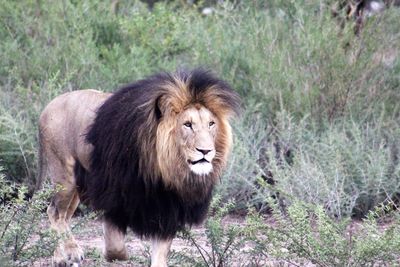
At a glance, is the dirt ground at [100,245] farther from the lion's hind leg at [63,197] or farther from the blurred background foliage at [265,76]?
the blurred background foliage at [265,76]

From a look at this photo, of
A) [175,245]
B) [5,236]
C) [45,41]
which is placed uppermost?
[45,41]

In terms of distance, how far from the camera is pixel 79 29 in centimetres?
997

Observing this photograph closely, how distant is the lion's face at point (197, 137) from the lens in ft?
17.6

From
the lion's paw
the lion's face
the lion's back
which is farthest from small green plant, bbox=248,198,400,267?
the lion's back

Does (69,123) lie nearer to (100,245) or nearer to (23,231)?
(100,245)

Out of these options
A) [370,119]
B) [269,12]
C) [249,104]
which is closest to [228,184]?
[249,104]

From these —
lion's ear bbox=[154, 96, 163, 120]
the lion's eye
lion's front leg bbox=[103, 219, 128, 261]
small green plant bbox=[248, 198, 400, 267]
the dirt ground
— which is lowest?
the dirt ground

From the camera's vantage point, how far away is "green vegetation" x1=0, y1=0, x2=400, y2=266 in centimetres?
800

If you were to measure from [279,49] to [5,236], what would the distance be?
187 inches

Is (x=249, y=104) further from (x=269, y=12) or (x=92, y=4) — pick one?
(x=92, y=4)

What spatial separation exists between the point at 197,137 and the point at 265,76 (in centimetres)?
377

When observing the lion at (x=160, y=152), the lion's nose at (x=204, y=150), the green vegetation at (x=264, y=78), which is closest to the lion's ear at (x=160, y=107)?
the lion at (x=160, y=152)

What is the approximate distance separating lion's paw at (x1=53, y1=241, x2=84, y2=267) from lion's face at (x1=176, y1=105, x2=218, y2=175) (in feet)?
3.73

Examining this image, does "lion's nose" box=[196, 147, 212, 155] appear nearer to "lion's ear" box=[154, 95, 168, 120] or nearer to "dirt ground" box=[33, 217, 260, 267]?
"lion's ear" box=[154, 95, 168, 120]
